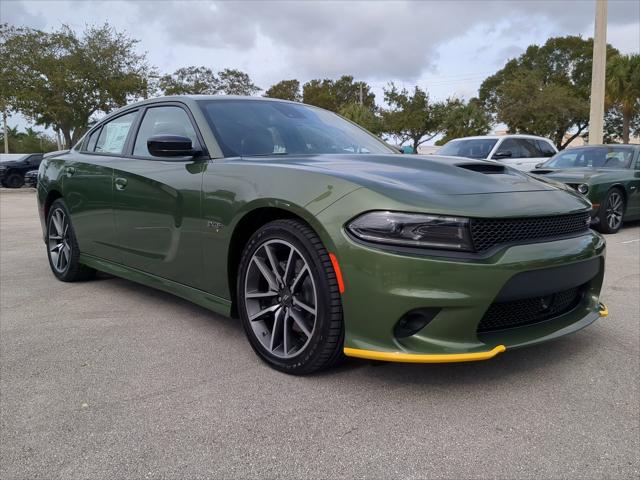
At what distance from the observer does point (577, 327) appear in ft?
8.93

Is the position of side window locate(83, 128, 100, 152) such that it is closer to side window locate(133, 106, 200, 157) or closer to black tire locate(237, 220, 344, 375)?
side window locate(133, 106, 200, 157)

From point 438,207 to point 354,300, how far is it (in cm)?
53

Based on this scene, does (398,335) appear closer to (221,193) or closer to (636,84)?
(221,193)

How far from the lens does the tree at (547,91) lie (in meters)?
37.8

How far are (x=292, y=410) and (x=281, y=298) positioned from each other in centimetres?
59

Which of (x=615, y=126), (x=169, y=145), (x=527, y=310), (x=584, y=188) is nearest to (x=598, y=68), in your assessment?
(x=584, y=188)

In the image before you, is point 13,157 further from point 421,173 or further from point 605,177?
point 421,173

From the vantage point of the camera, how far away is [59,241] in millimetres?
5000

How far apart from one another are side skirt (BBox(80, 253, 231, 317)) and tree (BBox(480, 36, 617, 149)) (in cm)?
3771

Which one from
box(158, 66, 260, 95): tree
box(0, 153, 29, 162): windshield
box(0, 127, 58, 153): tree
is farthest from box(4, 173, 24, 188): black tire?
box(0, 127, 58, 153): tree

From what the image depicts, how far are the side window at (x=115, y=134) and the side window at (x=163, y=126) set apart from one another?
0.78 feet

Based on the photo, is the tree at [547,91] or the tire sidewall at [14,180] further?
the tree at [547,91]

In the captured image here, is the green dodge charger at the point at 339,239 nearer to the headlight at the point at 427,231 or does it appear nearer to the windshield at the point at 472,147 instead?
the headlight at the point at 427,231

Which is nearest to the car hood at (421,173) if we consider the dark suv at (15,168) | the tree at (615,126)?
the dark suv at (15,168)
